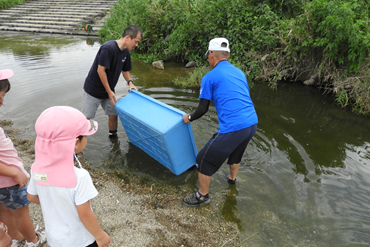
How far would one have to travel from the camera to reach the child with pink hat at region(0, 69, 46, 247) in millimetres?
1774

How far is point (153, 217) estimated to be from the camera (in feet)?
9.16

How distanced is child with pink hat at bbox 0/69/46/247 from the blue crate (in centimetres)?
139

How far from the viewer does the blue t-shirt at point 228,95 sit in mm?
2539

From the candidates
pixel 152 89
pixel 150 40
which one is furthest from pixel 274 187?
pixel 150 40

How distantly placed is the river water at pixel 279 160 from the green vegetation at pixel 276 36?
528 millimetres

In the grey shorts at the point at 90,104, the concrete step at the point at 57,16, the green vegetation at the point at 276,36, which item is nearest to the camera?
the grey shorts at the point at 90,104

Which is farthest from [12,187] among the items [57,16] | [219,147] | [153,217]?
[57,16]

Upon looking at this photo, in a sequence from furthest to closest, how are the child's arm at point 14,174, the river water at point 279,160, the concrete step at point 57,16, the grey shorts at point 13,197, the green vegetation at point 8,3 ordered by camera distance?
1. the green vegetation at point 8,3
2. the concrete step at point 57,16
3. the river water at point 279,160
4. the grey shorts at point 13,197
5. the child's arm at point 14,174

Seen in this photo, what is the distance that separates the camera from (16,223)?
85.7 inches

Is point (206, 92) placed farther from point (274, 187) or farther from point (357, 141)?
point (357, 141)

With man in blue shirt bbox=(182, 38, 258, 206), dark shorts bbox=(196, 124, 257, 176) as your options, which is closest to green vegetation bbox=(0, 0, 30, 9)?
man in blue shirt bbox=(182, 38, 258, 206)

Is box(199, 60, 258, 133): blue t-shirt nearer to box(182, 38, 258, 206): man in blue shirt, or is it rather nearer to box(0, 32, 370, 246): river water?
box(182, 38, 258, 206): man in blue shirt

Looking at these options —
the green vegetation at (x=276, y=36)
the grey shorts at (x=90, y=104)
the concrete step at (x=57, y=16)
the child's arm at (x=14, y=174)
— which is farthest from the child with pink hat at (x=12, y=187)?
the concrete step at (x=57, y=16)

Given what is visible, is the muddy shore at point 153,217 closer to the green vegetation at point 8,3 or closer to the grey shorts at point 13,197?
the grey shorts at point 13,197
